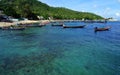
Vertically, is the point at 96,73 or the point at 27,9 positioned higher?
the point at 27,9

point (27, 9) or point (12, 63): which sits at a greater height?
point (27, 9)

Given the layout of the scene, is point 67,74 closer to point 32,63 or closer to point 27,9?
point 32,63

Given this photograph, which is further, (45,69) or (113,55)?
(113,55)

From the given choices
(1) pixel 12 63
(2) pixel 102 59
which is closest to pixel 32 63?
(1) pixel 12 63

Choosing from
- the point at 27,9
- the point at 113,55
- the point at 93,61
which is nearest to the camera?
the point at 93,61

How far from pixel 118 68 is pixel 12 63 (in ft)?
52.1

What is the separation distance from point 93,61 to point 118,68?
4.91m

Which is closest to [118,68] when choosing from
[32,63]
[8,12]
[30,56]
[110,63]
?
[110,63]

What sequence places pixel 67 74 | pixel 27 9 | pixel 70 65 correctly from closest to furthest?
1. pixel 67 74
2. pixel 70 65
3. pixel 27 9

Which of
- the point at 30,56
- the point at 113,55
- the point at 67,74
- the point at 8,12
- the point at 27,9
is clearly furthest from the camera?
the point at 27,9

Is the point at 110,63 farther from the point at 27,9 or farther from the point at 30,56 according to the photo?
the point at 27,9

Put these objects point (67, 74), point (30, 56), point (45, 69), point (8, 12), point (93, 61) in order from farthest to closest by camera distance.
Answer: point (8, 12) → point (30, 56) → point (93, 61) → point (45, 69) → point (67, 74)

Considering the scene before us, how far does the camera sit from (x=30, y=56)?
Answer: 33.9 m

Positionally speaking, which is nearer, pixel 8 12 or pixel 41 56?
pixel 41 56
